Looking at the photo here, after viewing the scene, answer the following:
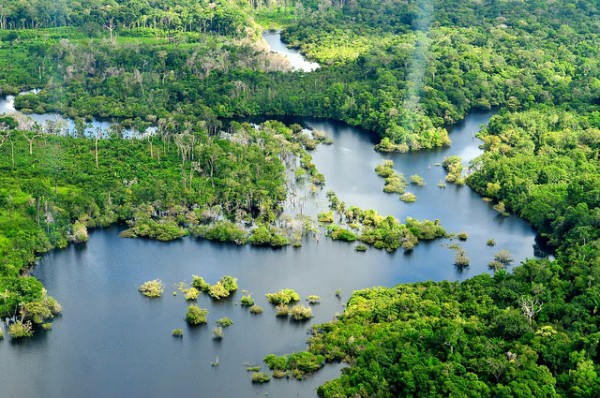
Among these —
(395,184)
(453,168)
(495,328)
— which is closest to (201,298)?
(495,328)

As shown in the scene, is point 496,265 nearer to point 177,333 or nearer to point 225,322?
point 225,322

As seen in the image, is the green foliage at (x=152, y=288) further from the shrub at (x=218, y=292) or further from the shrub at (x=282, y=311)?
the shrub at (x=282, y=311)

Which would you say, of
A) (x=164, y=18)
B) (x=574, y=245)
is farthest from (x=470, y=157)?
(x=164, y=18)

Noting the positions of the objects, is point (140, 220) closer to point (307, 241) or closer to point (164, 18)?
point (307, 241)

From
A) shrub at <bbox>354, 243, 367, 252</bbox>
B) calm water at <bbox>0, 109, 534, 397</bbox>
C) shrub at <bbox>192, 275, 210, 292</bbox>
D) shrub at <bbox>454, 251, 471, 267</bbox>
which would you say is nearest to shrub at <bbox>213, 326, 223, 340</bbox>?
calm water at <bbox>0, 109, 534, 397</bbox>

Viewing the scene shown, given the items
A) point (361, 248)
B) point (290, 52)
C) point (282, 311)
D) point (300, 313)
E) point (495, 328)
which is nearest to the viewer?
point (495, 328)

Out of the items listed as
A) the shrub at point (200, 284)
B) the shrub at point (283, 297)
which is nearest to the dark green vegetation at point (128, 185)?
the shrub at point (200, 284)
